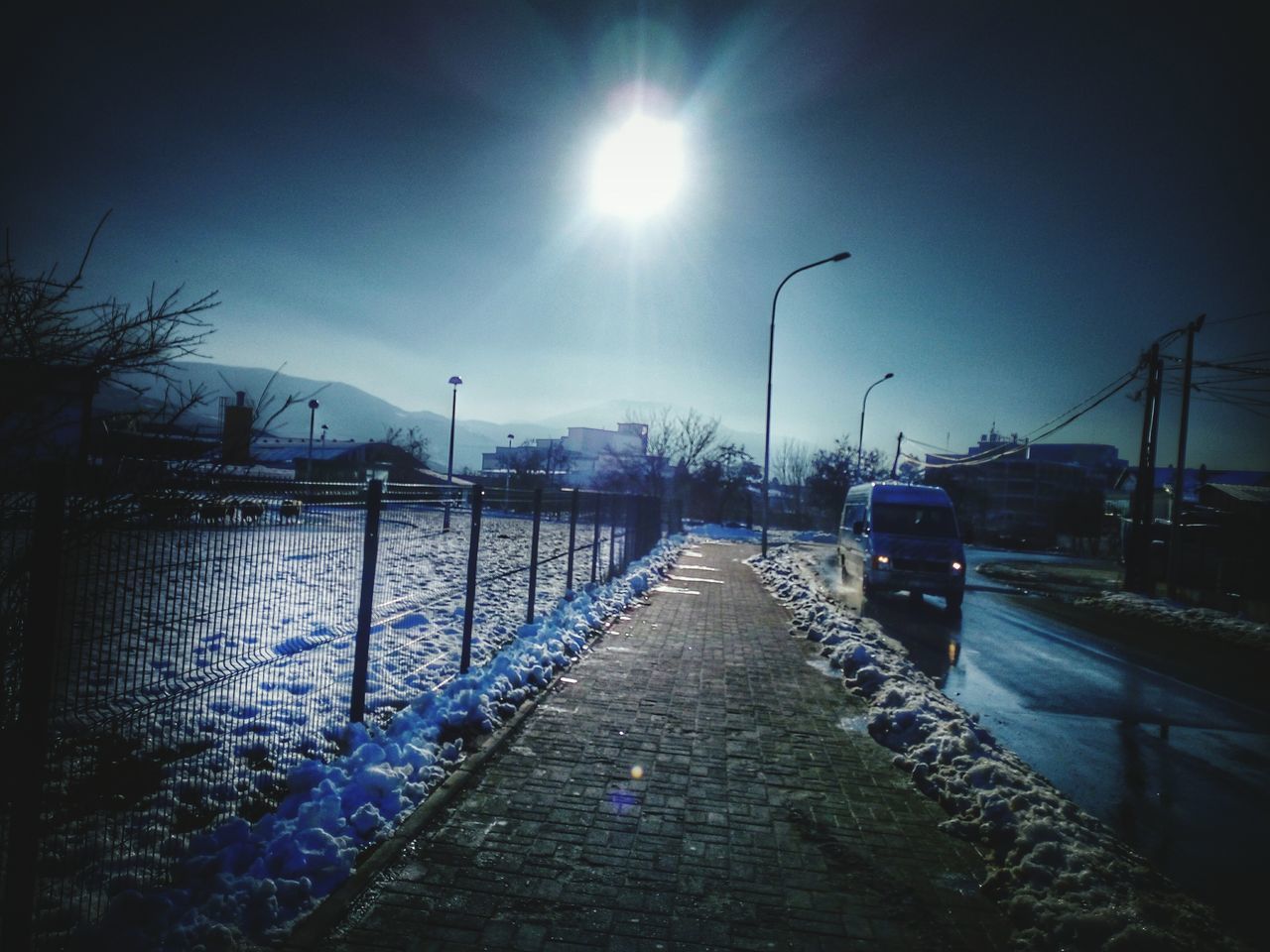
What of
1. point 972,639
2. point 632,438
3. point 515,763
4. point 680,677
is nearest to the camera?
point 515,763

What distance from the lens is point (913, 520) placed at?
1482 cm

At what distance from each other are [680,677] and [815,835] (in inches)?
137

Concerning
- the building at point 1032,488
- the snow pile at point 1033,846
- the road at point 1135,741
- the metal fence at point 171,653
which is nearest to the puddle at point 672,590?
the road at point 1135,741

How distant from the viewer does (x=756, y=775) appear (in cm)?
470

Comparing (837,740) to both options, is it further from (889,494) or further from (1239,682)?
(889,494)

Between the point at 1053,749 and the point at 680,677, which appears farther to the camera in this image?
the point at 680,677

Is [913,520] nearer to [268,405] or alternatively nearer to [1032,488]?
[268,405]

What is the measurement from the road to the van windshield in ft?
10.3

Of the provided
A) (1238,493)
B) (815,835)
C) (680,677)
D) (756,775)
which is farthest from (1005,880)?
(1238,493)

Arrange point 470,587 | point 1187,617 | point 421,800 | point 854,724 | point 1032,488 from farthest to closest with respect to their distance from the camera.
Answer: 1. point 1032,488
2. point 1187,617
3. point 470,587
4. point 854,724
5. point 421,800

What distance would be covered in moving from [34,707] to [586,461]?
90643mm

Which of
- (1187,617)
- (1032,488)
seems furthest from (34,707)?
(1032,488)

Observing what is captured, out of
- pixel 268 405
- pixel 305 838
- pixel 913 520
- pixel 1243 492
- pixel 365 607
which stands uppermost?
pixel 1243 492

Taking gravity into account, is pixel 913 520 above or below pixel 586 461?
below
